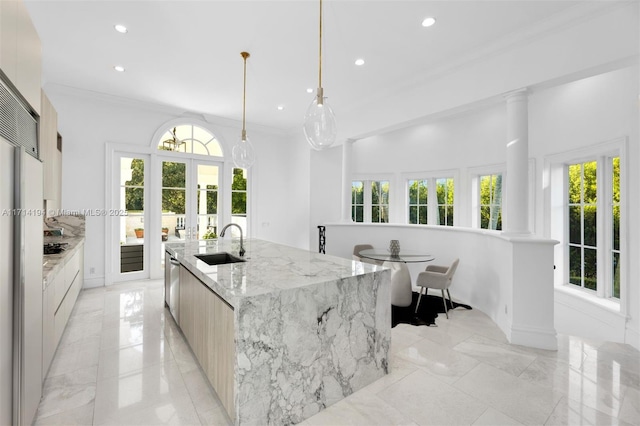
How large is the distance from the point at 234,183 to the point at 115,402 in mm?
4412

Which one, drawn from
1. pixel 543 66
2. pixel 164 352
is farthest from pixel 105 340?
pixel 543 66

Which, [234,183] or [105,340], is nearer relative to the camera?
→ [105,340]

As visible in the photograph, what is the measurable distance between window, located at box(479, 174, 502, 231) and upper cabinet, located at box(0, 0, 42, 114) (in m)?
5.49

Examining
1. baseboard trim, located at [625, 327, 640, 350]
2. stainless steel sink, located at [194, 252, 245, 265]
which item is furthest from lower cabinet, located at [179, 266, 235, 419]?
baseboard trim, located at [625, 327, 640, 350]

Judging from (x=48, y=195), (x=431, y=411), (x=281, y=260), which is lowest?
(x=431, y=411)

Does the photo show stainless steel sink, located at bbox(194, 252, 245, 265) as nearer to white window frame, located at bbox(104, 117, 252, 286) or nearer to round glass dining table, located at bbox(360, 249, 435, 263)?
round glass dining table, located at bbox(360, 249, 435, 263)

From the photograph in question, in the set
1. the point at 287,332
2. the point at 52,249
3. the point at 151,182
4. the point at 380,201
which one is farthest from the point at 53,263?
the point at 380,201

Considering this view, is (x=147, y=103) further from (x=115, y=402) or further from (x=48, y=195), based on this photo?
(x=115, y=402)

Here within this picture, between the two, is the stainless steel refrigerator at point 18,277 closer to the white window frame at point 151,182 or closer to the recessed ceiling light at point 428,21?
the recessed ceiling light at point 428,21

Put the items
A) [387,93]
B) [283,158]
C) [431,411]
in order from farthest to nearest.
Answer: [283,158] → [387,93] → [431,411]

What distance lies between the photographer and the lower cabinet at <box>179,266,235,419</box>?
163cm

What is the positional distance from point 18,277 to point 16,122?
29.7 inches

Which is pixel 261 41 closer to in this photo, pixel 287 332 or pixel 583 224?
pixel 287 332

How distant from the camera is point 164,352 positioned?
2.58 m
